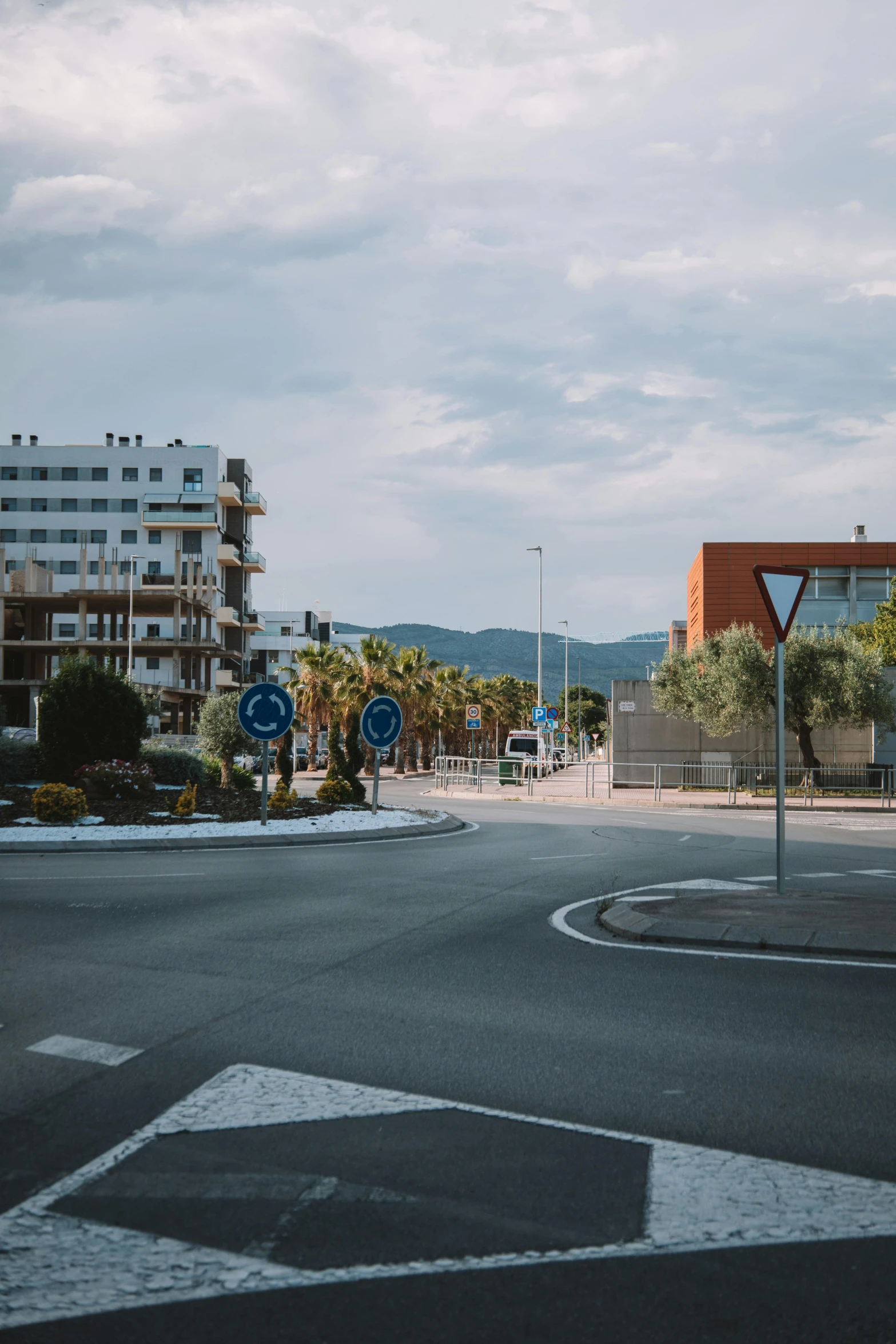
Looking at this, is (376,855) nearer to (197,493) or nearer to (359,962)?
(359,962)

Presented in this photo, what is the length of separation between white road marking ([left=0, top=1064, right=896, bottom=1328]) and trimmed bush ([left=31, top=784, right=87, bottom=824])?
13.7 meters

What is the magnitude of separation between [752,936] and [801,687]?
30283 mm

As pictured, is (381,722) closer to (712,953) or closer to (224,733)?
(224,733)

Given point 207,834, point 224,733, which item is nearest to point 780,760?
point 207,834

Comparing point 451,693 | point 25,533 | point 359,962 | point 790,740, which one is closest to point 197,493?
point 25,533

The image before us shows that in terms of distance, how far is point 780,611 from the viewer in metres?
10.3

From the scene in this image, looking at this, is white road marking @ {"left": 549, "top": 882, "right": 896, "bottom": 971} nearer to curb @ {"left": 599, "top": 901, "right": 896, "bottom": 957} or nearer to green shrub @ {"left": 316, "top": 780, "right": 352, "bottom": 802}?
curb @ {"left": 599, "top": 901, "right": 896, "bottom": 957}

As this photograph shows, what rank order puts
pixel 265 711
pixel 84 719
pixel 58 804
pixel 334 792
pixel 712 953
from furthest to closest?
pixel 334 792 → pixel 84 719 → pixel 58 804 → pixel 265 711 → pixel 712 953

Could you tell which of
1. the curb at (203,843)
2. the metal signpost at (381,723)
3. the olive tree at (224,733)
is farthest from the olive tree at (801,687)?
the curb at (203,843)

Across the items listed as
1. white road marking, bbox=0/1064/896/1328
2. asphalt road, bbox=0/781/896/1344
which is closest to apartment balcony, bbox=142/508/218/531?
asphalt road, bbox=0/781/896/1344

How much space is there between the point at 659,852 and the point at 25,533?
295 ft

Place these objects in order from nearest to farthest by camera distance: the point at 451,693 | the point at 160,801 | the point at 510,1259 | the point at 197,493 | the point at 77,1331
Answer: the point at 77,1331, the point at 510,1259, the point at 160,801, the point at 451,693, the point at 197,493

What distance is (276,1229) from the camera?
3.49m

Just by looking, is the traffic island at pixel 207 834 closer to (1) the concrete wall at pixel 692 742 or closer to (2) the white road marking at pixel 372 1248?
(2) the white road marking at pixel 372 1248
